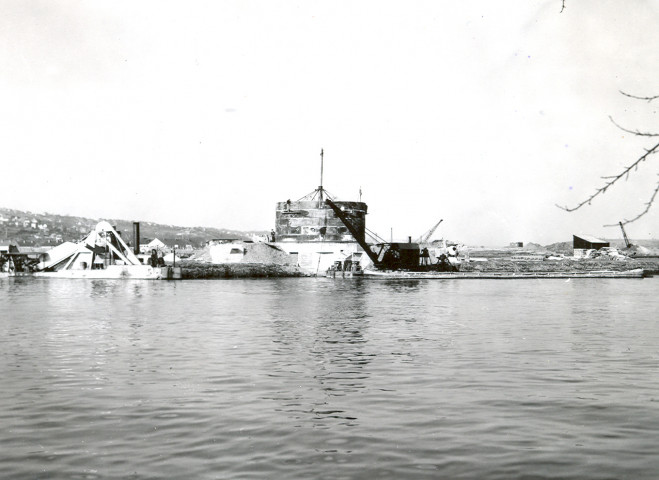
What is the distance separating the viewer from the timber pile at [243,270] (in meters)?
109

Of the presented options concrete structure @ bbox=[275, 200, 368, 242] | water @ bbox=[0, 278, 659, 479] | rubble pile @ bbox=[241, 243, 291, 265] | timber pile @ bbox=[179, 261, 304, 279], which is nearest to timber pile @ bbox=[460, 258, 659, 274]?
concrete structure @ bbox=[275, 200, 368, 242]

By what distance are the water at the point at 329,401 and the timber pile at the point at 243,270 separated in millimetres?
74488

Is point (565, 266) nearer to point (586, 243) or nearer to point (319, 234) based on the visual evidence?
point (586, 243)

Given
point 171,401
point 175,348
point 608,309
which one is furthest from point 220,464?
point 608,309

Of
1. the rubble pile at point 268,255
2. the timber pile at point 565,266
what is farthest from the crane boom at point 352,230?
the timber pile at point 565,266

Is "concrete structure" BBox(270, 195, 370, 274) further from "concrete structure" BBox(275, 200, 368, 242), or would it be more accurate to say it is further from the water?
the water

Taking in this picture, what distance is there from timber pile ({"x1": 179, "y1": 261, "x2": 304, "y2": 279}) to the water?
244 ft

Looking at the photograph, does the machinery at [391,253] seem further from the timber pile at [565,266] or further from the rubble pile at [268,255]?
the timber pile at [565,266]

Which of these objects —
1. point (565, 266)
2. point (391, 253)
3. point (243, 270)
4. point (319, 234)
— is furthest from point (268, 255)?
point (565, 266)

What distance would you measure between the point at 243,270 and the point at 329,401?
9536 cm

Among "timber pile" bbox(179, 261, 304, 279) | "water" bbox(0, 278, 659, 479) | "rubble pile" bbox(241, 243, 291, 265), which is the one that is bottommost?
"water" bbox(0, 278, 659, 479)

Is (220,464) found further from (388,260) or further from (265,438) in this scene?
(388,260)

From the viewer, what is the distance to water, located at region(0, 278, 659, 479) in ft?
36.4

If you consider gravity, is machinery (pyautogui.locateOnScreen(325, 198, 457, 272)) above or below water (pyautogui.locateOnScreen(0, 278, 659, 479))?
above
